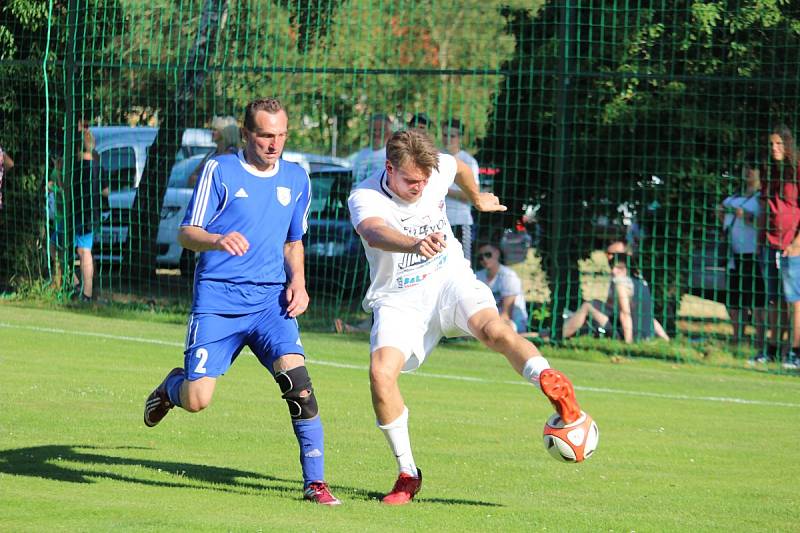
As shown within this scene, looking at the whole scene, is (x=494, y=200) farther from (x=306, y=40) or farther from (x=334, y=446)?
(x=306, y=40)

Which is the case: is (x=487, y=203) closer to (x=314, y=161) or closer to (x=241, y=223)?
(x=241, y=223)

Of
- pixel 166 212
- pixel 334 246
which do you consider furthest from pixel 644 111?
pixel 166 212

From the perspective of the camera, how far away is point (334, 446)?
8.48 meters

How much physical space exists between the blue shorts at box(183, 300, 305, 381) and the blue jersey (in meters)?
0.06

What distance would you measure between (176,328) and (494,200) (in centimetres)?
793

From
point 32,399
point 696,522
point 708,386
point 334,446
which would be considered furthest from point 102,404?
point 708,386

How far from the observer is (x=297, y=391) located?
6844 millimetres

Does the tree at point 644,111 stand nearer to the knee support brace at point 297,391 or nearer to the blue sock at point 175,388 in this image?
the blue sock at point 175,388

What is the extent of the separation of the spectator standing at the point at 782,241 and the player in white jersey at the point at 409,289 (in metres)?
7.11

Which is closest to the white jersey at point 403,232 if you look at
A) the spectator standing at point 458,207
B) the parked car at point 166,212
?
the spectator standing at point 458,207

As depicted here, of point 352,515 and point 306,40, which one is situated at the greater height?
point 306,40

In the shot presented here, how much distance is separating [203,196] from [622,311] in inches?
332

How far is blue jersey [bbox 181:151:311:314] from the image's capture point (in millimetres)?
6961

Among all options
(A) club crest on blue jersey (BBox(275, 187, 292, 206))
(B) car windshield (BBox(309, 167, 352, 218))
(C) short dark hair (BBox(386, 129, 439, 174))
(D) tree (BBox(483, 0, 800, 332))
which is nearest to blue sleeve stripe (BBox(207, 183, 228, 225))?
(A) club crest on blue jersey (BBox(275, 187, 292, 206))
